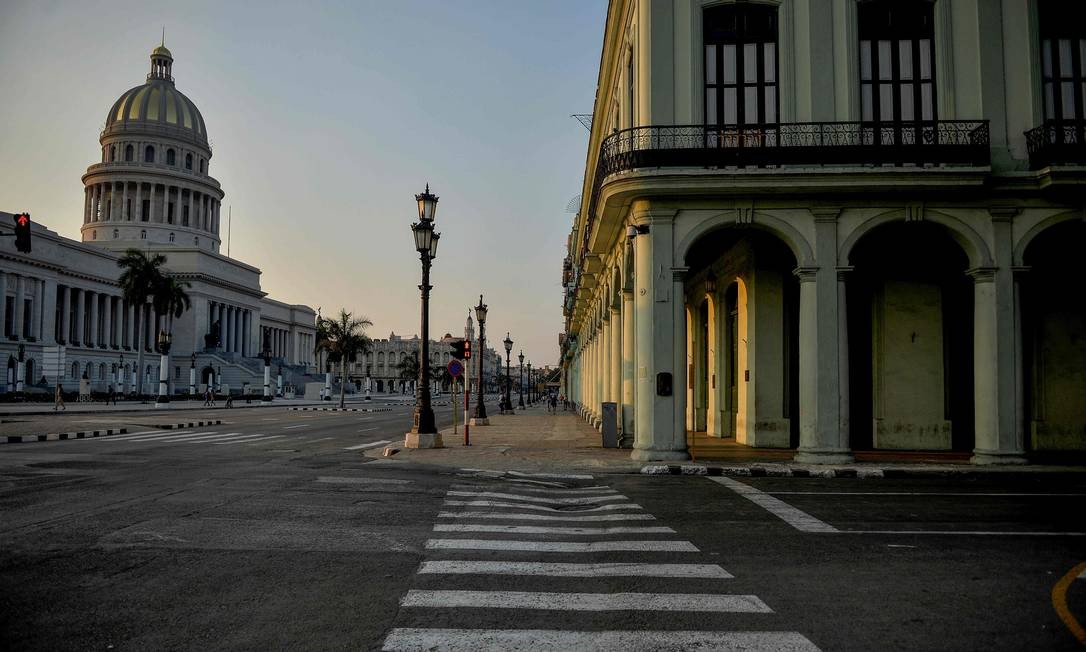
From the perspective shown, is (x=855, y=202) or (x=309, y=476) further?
(x=855, y=202)

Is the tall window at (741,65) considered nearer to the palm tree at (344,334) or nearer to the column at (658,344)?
the column at (658,344)

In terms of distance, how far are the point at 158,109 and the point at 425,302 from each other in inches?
4582

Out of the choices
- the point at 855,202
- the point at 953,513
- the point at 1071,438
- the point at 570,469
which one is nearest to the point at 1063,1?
the point at 855,202

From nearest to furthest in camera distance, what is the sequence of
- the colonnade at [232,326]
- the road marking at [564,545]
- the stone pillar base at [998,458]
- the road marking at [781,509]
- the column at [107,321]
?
the road marking at [564,545] → the road marking at [781,509] → the stone pillar base at [998,458] → the column at [107,321] → the colonnade at [232,326]

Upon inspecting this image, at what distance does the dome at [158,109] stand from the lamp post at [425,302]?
11358cm

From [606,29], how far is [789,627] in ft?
69.2

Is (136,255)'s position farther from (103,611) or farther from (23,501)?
(103,611)

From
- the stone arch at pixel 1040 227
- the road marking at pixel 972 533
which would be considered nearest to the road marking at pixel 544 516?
the road marking at pixel 972 533

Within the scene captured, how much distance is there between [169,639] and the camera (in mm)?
4992

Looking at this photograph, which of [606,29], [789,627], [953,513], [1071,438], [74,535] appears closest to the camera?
[789,627]

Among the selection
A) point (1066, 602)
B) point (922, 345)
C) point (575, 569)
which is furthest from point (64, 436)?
point (1066, 602)

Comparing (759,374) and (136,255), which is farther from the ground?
(136,255)

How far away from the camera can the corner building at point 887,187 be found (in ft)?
54.4

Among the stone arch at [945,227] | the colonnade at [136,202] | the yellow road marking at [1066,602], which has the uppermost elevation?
the colonnade at [136,202]
